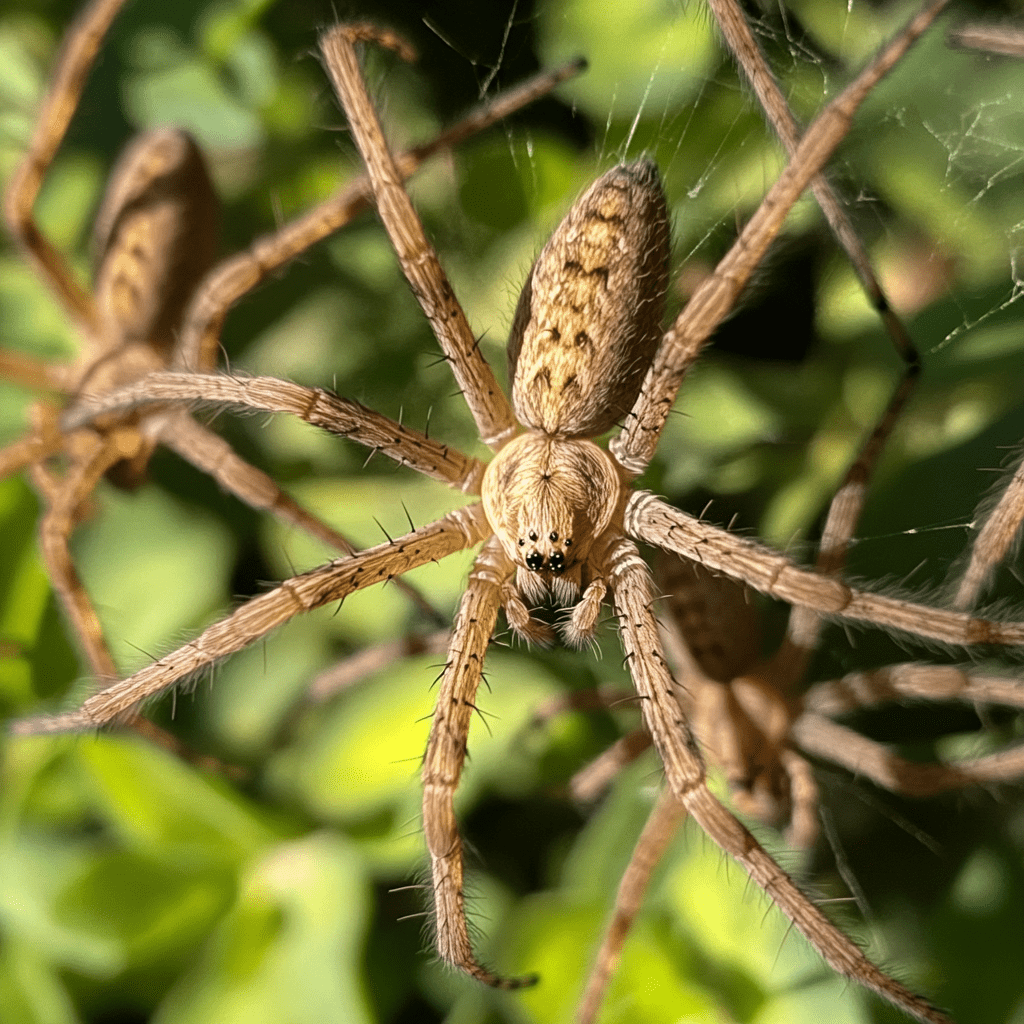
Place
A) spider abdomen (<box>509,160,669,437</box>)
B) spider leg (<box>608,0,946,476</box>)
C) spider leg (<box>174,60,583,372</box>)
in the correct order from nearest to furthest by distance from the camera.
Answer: spider leg (<box>608,0,946,476</box>) < spider abdomen (<box>509,160,669,437</box>) < spider leg (<box>174,60,583,372</box>)

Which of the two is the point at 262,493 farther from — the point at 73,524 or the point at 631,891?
the point at 631,891

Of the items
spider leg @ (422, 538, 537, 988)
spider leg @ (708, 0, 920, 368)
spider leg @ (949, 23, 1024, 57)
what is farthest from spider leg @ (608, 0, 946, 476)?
spider leg @ (422, 538, 537, 988)

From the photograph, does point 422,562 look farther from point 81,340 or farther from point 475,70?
point 81,340

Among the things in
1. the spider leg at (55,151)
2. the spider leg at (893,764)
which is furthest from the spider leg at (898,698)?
the spider leg at (55,151)

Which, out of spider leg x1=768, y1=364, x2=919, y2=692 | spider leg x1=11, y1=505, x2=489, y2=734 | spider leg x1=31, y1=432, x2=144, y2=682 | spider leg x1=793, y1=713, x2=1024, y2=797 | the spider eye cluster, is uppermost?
spider leg x1=31, y1=432, x2=144, y2=682

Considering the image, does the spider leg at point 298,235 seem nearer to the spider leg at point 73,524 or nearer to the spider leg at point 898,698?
the spider leg at point 73,524

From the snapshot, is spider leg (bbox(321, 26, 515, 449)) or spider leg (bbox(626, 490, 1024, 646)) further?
spider leg (bbox(321, 26, 515, 449))

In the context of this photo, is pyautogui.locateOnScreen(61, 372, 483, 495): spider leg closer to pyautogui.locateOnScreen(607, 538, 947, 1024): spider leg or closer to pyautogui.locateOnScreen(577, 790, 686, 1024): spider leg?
pyautogui.locateOnScreen(607, 538, 947, 1024): spider leg
